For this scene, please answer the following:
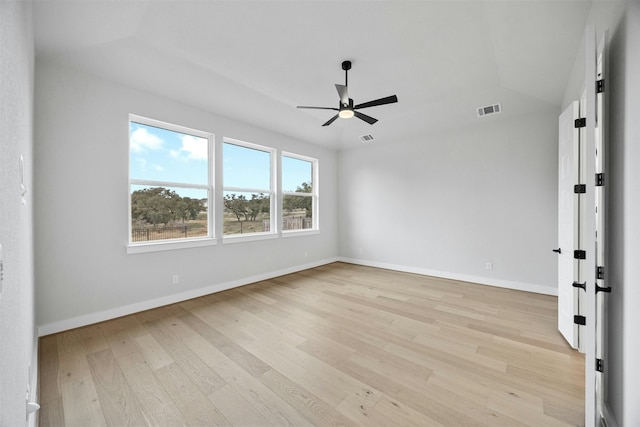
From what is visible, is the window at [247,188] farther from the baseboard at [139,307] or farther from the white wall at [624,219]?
the white wall at [624,219]

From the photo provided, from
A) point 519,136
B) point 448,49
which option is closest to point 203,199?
point 448,49

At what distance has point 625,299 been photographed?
1.36 metres

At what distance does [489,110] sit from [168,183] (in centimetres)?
504

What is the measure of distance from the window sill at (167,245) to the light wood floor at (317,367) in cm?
79

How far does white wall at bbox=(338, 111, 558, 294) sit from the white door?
1556 mm

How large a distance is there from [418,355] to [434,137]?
4.15 metres

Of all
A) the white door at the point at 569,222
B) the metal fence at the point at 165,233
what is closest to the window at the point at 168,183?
the metal fence at the point at 165,233

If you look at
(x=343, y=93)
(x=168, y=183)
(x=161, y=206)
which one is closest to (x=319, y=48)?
(x=343, y=93)

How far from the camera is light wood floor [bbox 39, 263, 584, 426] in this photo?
1.68 metres

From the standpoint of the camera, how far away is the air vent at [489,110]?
13.1 ft

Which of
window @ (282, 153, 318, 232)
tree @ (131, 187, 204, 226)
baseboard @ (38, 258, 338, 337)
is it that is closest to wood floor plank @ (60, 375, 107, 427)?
baseboard @ (38, 258, 338, 337)

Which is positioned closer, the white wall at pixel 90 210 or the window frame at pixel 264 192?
the white wall at pixel 90 210

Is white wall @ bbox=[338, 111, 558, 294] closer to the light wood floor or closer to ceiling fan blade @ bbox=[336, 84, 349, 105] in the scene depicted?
the light wood floor

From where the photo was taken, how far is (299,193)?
5.73m
